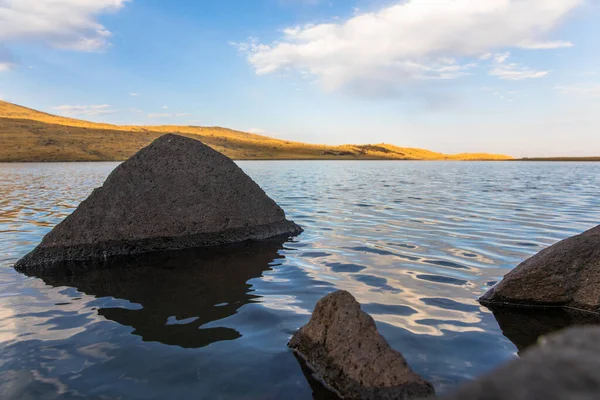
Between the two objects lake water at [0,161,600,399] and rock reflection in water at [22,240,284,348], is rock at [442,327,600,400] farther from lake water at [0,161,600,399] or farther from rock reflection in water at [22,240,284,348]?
rock reflection in water at [22,240,284,348]

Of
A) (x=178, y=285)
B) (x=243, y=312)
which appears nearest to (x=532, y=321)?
(x=243, y=312)

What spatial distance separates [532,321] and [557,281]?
3.40 feet

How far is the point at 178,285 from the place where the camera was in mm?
7023

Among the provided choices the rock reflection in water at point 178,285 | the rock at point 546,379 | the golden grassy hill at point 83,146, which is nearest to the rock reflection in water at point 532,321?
the rock reflection in water at point 178,285

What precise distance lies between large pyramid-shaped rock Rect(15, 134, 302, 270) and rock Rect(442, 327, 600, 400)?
8.80 meters

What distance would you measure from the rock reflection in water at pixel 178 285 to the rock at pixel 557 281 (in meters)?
3.90

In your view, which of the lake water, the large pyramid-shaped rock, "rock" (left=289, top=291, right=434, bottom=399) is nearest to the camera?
"rock" (left=289, top=291, right=434, bottom=399)

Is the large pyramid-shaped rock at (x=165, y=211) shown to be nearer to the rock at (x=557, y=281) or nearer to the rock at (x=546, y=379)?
the rock at (x=557, y=281)

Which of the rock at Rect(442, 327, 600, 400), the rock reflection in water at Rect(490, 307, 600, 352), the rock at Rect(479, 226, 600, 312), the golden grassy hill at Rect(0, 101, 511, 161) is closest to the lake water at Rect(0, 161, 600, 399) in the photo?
the rock reflection in water at Rect(490, 307, 600, 352)

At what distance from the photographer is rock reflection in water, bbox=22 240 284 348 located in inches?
206

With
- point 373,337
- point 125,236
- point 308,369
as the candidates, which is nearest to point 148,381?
point 308,369

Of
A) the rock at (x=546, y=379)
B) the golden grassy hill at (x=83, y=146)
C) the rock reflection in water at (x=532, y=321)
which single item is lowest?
the rock reflection in water at (x=532, y=321)

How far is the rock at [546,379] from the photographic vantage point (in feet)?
4.30

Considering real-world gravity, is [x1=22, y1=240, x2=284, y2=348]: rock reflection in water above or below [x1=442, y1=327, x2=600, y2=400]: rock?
below
